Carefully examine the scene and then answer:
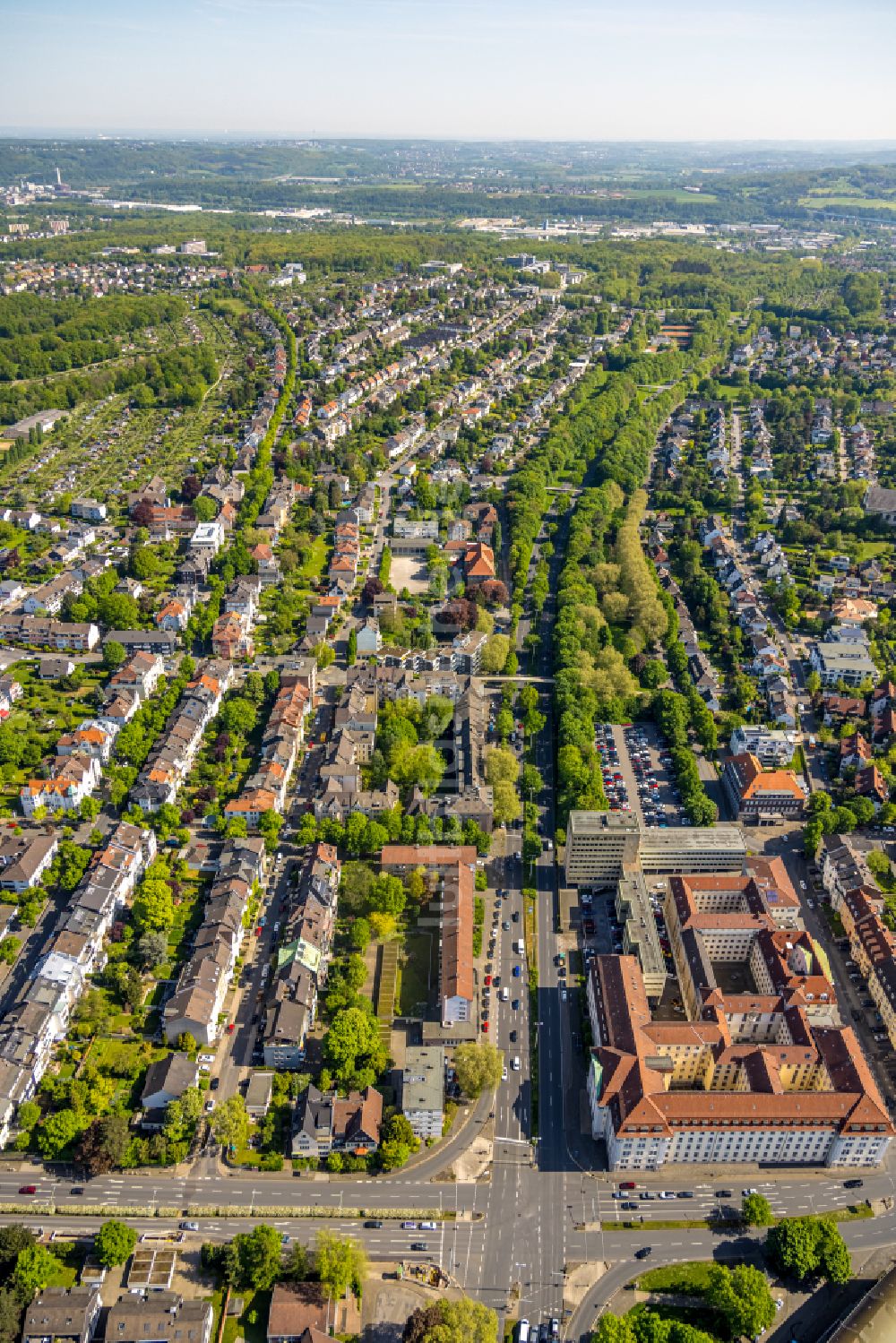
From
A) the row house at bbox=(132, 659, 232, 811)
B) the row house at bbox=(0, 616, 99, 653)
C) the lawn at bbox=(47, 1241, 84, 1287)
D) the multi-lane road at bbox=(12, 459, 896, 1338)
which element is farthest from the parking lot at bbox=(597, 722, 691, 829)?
the row house at bbox=(0, 616, 99, 653)

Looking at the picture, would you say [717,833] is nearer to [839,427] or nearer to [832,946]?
[832,946]

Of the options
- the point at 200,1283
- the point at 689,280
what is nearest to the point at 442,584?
the point at 200,1283

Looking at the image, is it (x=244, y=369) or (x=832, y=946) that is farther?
(x=244, y=369)

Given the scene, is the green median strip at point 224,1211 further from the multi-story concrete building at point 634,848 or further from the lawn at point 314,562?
the lawn at point 314,562

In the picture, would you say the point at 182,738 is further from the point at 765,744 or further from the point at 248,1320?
the point at 765,744

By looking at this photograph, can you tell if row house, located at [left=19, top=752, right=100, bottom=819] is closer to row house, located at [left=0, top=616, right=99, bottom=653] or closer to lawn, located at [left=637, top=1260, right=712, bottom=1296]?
row house, located at [left=0, top=616, right=99, bottom=653]

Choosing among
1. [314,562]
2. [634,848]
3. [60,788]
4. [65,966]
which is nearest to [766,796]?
[634,848]

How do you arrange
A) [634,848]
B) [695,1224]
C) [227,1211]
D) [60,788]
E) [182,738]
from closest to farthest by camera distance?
[227,1211] < [695,1224] < [634,848] < [60,788] < [182,738]

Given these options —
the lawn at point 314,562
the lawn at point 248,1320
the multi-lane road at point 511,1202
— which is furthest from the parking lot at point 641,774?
the lawn at point 314,562
